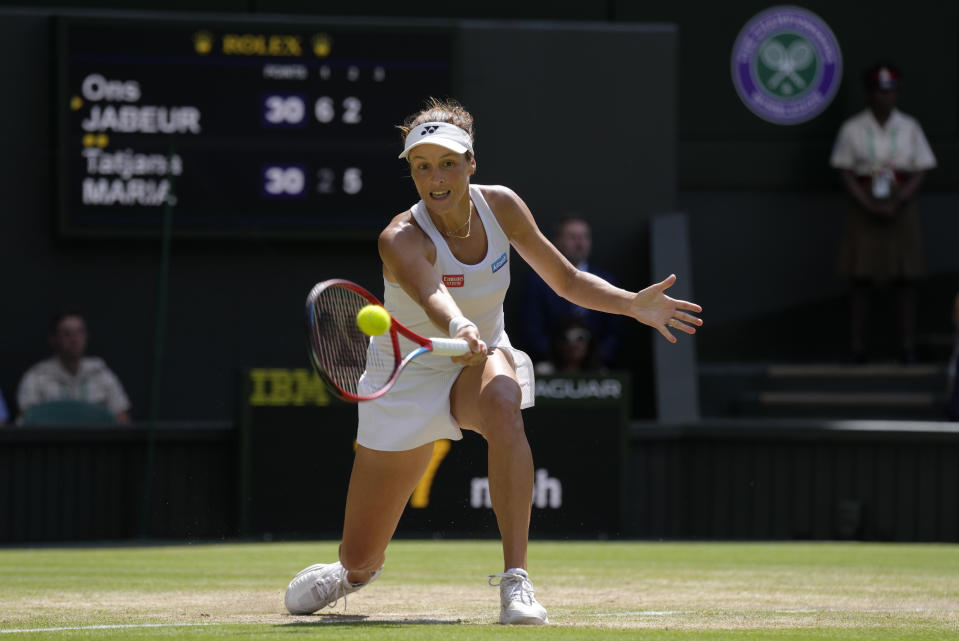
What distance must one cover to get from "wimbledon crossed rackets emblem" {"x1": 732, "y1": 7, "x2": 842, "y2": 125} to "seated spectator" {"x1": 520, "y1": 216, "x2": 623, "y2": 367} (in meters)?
2.71

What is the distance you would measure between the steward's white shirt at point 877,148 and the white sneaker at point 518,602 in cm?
756

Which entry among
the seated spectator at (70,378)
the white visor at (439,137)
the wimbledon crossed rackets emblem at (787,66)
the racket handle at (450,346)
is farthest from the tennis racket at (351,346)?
the wimbledon crossed rackets emblem at (787,66)

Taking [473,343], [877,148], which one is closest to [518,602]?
[473,343]

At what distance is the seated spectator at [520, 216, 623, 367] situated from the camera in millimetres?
10484

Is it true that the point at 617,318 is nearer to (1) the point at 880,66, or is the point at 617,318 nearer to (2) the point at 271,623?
(1) the point at 880,66

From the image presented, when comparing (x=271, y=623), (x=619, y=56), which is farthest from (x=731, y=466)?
(x=271, y=623)

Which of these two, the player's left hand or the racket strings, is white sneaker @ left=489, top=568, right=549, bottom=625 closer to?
the racket strings

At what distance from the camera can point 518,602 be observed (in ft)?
15.3

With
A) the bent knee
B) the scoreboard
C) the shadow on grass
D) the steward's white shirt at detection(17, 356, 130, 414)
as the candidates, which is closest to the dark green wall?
the scoreboard

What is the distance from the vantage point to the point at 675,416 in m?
10.6

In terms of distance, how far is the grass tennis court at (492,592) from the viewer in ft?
15.3

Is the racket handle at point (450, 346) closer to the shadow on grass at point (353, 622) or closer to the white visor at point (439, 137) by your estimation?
the white visor at point (439, 137)

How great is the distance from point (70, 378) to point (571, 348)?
3091 millimetres

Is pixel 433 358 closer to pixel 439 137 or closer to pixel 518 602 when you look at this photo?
pixel 439 137
